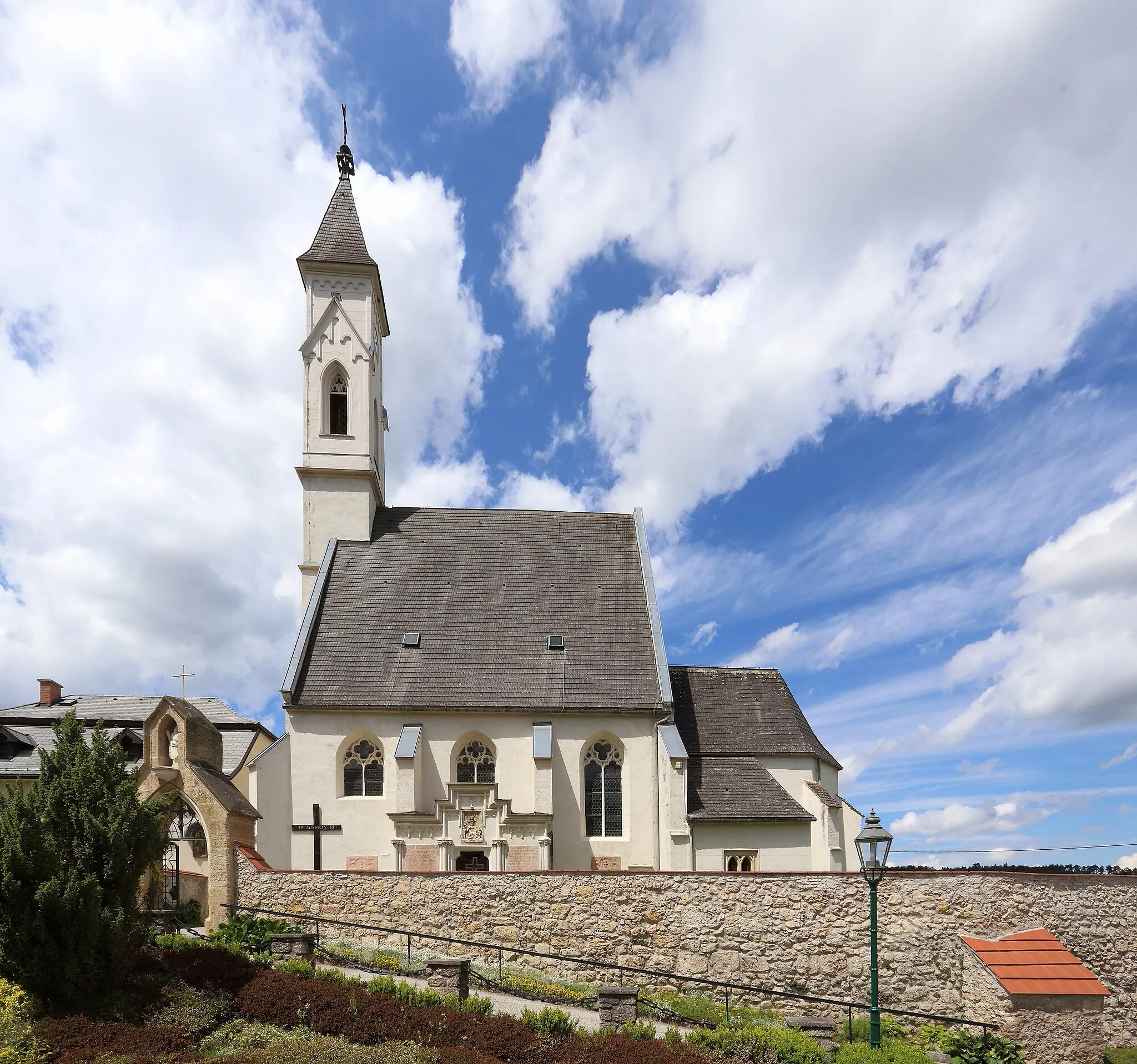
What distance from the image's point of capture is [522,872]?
18.0m

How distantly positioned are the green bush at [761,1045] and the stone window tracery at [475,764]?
Result: 11.8m

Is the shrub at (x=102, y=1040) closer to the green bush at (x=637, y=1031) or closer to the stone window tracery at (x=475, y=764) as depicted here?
the green bush at (x=637, y=1031)

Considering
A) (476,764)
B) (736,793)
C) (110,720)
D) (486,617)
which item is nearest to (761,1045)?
(736,793)

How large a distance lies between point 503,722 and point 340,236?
20192 mm

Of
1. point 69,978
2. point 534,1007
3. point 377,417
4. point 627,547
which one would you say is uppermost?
point 377,417

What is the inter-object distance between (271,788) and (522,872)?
9.41m

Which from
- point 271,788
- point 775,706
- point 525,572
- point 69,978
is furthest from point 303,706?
point 775,706

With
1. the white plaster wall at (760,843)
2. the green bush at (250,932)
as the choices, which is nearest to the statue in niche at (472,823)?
the white plaster wall at (760,843)

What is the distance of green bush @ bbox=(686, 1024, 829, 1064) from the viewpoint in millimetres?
13289

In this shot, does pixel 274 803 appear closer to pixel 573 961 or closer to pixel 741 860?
pixel 573 961

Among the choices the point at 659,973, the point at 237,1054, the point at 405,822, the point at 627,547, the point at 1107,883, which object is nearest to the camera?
the point at 237,1054

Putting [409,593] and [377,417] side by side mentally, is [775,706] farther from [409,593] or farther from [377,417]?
[377,417]

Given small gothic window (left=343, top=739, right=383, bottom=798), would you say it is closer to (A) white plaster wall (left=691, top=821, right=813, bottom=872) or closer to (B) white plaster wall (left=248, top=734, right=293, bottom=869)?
(B) white plaster wall (left=248, top=734, right=293, bottom=869)

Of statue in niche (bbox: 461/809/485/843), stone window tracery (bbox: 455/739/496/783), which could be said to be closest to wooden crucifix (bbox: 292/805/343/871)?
statue in niche (bbox: 461/809/485/843)
